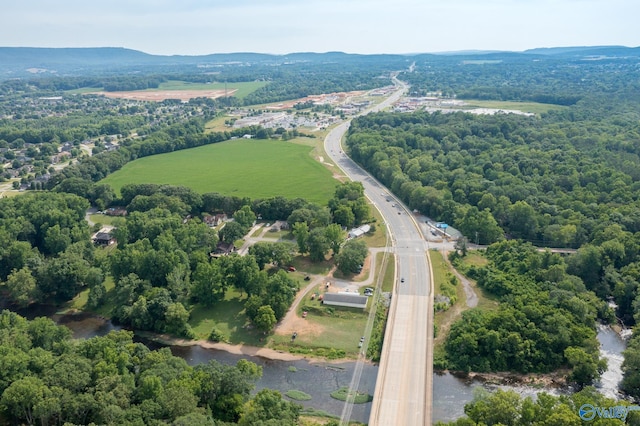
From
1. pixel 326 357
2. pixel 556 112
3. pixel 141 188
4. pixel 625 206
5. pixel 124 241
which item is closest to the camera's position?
pixel 326 357

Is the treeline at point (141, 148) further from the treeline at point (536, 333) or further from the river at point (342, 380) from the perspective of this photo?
the treeline at point (536, 333)

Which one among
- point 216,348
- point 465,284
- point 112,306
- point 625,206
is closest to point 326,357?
point 216,348

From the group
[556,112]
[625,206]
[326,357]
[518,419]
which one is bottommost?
[326,357]

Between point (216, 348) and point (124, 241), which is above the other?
point (124, 241)

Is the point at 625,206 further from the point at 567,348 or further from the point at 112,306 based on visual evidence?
the point at 112,306

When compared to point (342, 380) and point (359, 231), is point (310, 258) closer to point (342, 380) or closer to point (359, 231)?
point (359, 231)

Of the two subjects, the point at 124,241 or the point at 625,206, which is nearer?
the point at 124,241

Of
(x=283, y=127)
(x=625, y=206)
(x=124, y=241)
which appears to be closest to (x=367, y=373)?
(x=124, y=241)

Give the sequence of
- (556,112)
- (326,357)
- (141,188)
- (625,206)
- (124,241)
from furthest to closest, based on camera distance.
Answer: (556,112), (141,188), (625,206), (124,241), (326,357)
